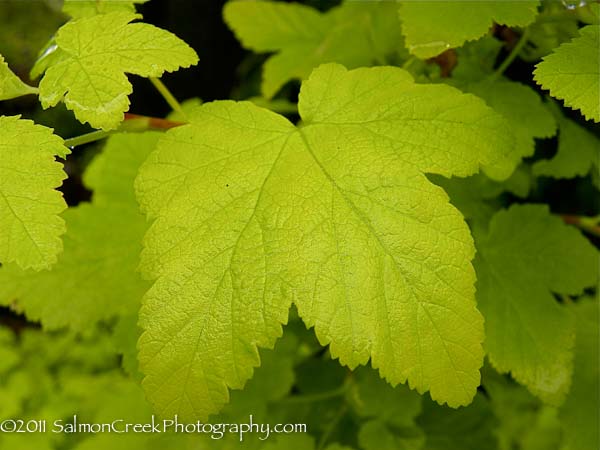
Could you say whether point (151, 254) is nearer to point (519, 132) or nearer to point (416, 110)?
point (416, 110)

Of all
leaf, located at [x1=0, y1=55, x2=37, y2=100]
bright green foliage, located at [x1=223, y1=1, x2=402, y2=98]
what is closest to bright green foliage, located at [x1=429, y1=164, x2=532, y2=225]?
bright green foliage, located at [x1=223, y1=1, x2=402, y2=98]

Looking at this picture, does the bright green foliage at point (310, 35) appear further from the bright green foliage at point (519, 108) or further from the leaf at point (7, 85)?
Result: the leaf at point (7, 85)

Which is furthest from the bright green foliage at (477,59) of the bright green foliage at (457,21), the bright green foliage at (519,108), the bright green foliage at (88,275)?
the bright green foliage at (88,275)

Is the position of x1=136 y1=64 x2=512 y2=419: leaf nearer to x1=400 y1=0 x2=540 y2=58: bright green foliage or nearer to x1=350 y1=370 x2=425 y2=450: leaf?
x1=400 y1=0 x2=540 y2=58: bright green foliage

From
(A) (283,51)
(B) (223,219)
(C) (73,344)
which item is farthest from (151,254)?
(C) (73,344)

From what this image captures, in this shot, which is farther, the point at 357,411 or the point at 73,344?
the point at 73,344

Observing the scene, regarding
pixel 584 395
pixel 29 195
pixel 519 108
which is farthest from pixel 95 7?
pixel 584 395

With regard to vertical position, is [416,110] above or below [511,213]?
above
